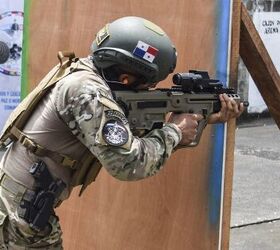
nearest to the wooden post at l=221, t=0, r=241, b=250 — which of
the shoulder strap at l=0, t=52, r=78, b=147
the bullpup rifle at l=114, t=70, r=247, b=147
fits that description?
A: the bullpup rifle at l=114, t=70, r=247, b=147

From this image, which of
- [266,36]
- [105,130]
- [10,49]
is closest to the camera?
[105,130]

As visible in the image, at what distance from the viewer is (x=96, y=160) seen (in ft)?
8.00

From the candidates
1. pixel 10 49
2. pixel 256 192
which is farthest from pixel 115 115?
pixel 256 192

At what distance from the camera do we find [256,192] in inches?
237

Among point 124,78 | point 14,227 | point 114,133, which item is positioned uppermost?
point 124,78

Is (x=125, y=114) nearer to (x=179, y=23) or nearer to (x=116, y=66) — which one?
(x=116, y=66)

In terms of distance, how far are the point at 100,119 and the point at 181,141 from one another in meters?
0.40

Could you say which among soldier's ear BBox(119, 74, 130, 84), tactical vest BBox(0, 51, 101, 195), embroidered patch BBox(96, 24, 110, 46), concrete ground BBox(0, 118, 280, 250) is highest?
embroidered patch BBox(96, 24, 110, 46)

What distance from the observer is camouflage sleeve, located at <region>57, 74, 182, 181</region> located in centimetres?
218

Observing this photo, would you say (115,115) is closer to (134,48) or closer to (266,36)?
(134,48)

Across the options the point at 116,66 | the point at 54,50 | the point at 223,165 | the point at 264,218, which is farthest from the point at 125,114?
the point at 264,218

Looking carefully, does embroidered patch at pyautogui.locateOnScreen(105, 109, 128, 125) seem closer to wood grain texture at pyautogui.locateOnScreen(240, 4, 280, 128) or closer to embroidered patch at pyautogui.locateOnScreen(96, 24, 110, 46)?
embroidered patch at pyautogui.locateOnScreen(96, 24, 110, 46)

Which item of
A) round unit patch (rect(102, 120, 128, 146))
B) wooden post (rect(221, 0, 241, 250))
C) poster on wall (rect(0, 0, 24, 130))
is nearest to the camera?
round unit patch (rect(102, 120, 128, 146))

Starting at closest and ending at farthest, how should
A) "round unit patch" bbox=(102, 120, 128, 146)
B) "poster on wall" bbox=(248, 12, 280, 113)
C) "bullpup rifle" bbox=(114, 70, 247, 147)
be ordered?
1. "round unit patch" bbox=(102, 120, 128, 146)
2. "bullpup rifle" bbox=(114, 70, 247, 147)
3. "poster on wall" bbox=(248, 12, 280, 113)
